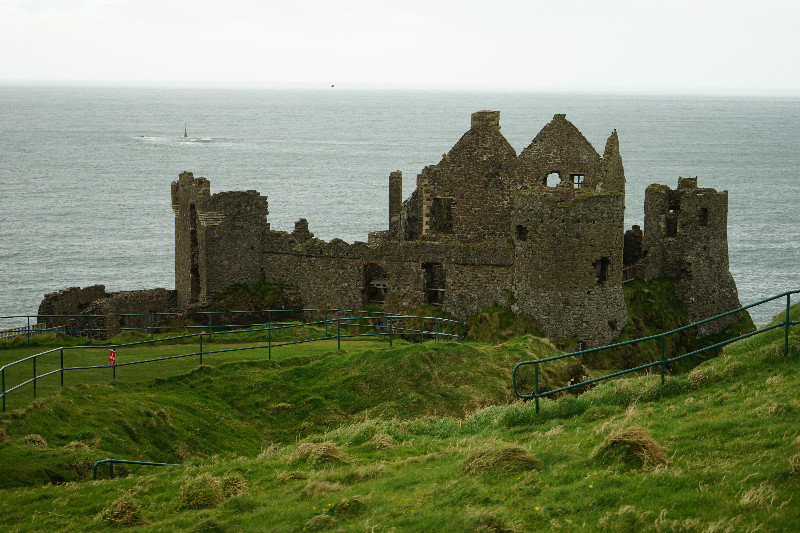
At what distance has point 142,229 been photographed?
102312mm

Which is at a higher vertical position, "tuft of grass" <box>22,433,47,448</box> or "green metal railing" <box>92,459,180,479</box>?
"tuft of grass" <box>22,433,47,448</box>

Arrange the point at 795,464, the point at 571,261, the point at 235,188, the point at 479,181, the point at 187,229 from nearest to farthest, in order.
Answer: the point at 795,464, the point at 571,261, the point at 479,181, the point at 187,229, the point at 235,188

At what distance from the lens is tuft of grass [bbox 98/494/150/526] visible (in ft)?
52.5

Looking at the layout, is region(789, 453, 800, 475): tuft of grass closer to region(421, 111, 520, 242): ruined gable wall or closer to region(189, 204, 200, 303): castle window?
region(421, 111, 520, 242): ruined gable wall

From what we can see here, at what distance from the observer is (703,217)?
137 ft

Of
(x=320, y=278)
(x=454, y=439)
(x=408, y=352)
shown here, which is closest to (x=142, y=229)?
(x=320, y=278)

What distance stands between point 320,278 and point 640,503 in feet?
93.9

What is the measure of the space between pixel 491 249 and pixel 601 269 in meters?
4.02

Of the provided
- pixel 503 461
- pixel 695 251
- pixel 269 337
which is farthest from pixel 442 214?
pixel 503 461

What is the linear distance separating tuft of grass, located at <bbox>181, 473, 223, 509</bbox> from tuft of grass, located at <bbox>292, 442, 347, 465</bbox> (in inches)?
71.4

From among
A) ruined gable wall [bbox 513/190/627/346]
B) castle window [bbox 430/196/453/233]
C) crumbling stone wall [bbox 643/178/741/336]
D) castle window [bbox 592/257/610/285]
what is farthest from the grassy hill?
crumbling stone wall [bbox 643/178/741/336]

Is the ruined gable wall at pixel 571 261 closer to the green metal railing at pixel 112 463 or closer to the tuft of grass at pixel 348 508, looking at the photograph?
the green metal railing at pixel 112 463

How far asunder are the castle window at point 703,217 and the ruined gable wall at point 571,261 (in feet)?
22.5

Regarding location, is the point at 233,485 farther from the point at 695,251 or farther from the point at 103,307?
the point at 695,251
